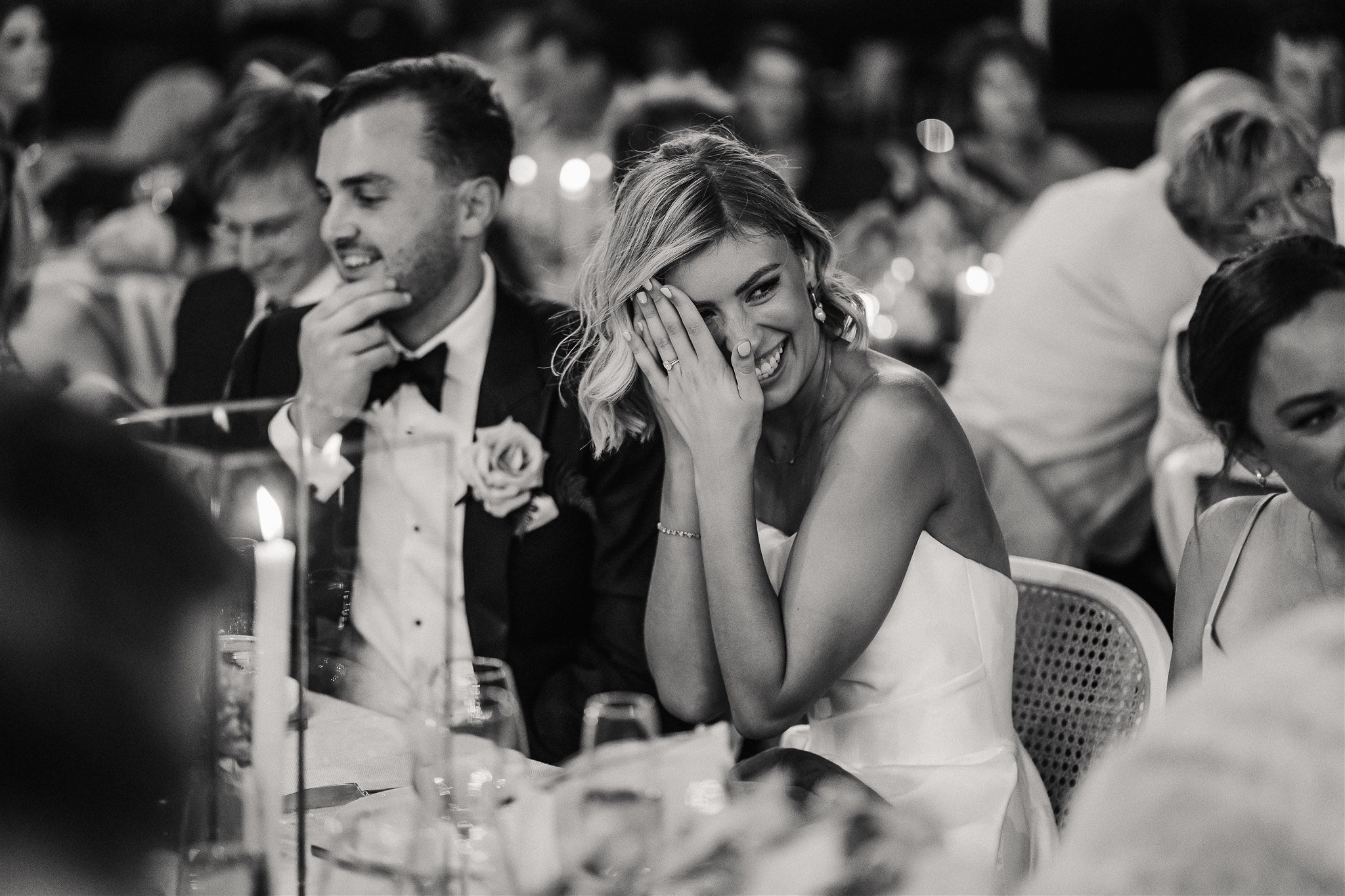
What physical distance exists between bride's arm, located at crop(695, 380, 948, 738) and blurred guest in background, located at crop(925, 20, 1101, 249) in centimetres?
391

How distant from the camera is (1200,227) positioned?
3.38m

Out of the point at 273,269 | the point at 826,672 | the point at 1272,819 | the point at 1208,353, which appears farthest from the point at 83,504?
the point at 273,269

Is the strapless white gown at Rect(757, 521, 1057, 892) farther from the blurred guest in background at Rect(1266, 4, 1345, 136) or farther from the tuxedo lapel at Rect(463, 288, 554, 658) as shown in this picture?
the blurred guest in background at Rect(1266, 4, 1345, 136)

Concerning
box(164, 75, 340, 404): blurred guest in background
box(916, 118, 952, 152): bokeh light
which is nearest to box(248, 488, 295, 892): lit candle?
box(164, 75, 340, 404): blurred guest in background

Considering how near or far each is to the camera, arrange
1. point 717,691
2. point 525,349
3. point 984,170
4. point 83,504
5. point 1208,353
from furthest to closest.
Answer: point 984,170 → point 525,349 → point 717,691 → point 1208,353 → point 83,504

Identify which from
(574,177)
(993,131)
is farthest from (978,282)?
(574,177)

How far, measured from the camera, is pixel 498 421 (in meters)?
2.56

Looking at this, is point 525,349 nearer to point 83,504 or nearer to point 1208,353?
point 1208,353

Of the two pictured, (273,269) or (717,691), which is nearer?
(717,691)

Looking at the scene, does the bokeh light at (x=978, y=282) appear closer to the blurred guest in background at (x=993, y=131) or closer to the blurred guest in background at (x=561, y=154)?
the blurred guest in background at (x=993, y=131)

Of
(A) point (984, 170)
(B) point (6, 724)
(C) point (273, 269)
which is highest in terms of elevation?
(A) point (984, 170)

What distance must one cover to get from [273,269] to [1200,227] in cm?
210

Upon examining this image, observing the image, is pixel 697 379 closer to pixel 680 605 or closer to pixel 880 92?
pixel 680 605

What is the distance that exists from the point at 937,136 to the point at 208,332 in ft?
12.6
